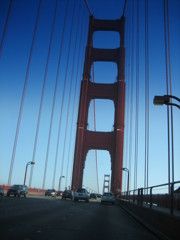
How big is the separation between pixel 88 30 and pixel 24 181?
102 feet

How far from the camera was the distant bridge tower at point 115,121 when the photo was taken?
4412 cm

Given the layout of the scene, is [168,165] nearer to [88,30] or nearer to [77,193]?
[77,193]

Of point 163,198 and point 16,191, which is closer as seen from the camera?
point 163,198

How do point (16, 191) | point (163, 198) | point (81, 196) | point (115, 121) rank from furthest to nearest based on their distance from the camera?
point (115, 121) → point (81, 196) → point (16, 191) → point (163, 198)

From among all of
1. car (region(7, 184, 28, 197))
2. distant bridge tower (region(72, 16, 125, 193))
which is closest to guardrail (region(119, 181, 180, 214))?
car (region(7, 184, 28, 197))

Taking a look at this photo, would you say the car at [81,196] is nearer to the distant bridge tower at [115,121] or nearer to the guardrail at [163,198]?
the distant bridge tower at [115,121]

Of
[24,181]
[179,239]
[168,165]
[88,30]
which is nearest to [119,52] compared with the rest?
[88,30]

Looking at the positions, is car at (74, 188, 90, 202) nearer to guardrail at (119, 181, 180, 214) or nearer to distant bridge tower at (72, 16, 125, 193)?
distant bridge tower at (72, 16, 125, 193)

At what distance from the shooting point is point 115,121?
47719 millimetres

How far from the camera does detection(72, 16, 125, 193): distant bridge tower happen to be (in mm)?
44125

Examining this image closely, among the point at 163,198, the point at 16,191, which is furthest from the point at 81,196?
the point at 163,198

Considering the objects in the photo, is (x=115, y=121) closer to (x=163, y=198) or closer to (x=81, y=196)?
(x=81, y=196)

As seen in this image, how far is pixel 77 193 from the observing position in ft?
107

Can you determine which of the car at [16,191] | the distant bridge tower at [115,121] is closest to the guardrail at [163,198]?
the car at [16,191]
